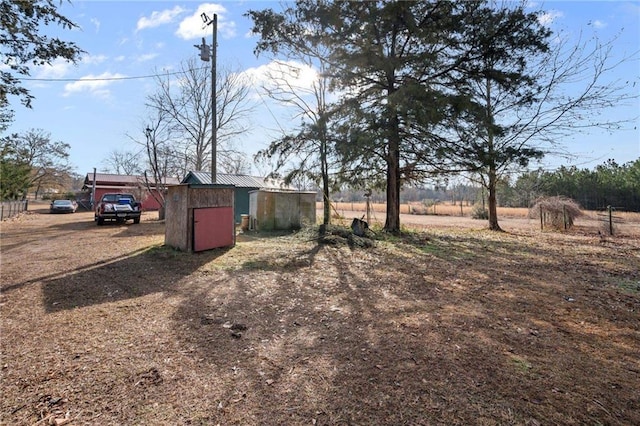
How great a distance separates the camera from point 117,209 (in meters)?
14.4

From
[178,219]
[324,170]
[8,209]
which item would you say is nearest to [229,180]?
[324,170]

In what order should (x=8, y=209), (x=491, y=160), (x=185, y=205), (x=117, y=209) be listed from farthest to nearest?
(x=8, y=209) < (x=117, y=209) < (x=491, y=160) < (x=185, y=205)

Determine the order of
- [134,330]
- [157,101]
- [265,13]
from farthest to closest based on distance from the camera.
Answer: [157,101]
[265,13]
[134,330]

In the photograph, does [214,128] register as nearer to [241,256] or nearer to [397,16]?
[241,256]

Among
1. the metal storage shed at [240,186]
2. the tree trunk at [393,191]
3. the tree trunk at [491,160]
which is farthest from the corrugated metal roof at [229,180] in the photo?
the tree trunk at [491,160]

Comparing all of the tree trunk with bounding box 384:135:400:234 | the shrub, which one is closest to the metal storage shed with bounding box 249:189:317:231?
the tree trunk with bounding box 384:135:400:234

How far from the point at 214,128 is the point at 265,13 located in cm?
378

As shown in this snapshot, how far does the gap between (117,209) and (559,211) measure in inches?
823

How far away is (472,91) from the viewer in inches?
367

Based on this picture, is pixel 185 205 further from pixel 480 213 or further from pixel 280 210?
pixel 480 213

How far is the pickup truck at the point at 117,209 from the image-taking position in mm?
14266

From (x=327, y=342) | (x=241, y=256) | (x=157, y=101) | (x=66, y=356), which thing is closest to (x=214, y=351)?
(x=327, y=342)

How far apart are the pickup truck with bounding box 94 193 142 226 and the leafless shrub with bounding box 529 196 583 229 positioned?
1989 cm

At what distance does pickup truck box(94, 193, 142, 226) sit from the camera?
14.3 m
